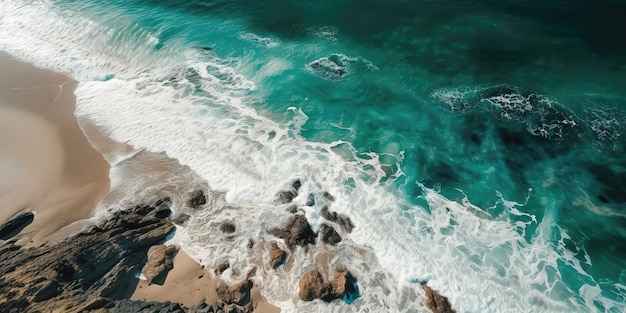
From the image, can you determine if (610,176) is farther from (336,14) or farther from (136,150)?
(136,150)

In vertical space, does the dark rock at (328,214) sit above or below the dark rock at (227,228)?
above

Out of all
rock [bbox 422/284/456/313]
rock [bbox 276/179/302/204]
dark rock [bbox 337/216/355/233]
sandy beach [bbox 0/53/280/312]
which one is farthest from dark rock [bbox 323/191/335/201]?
rock [bbox 422/284/456/313]

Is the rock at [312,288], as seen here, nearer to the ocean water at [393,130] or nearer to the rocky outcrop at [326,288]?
the rocky outcrop at [326,288]

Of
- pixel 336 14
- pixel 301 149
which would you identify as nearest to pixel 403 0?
pixel 336 14

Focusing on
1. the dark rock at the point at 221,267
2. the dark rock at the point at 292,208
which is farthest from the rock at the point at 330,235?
the dark rock at the point at 221,267

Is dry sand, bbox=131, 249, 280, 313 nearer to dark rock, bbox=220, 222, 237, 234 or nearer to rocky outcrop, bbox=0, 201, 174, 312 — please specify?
rocky outcrop, bbox=0, 201, 174, 312

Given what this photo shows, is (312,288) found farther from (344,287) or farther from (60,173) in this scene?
(60,173)
